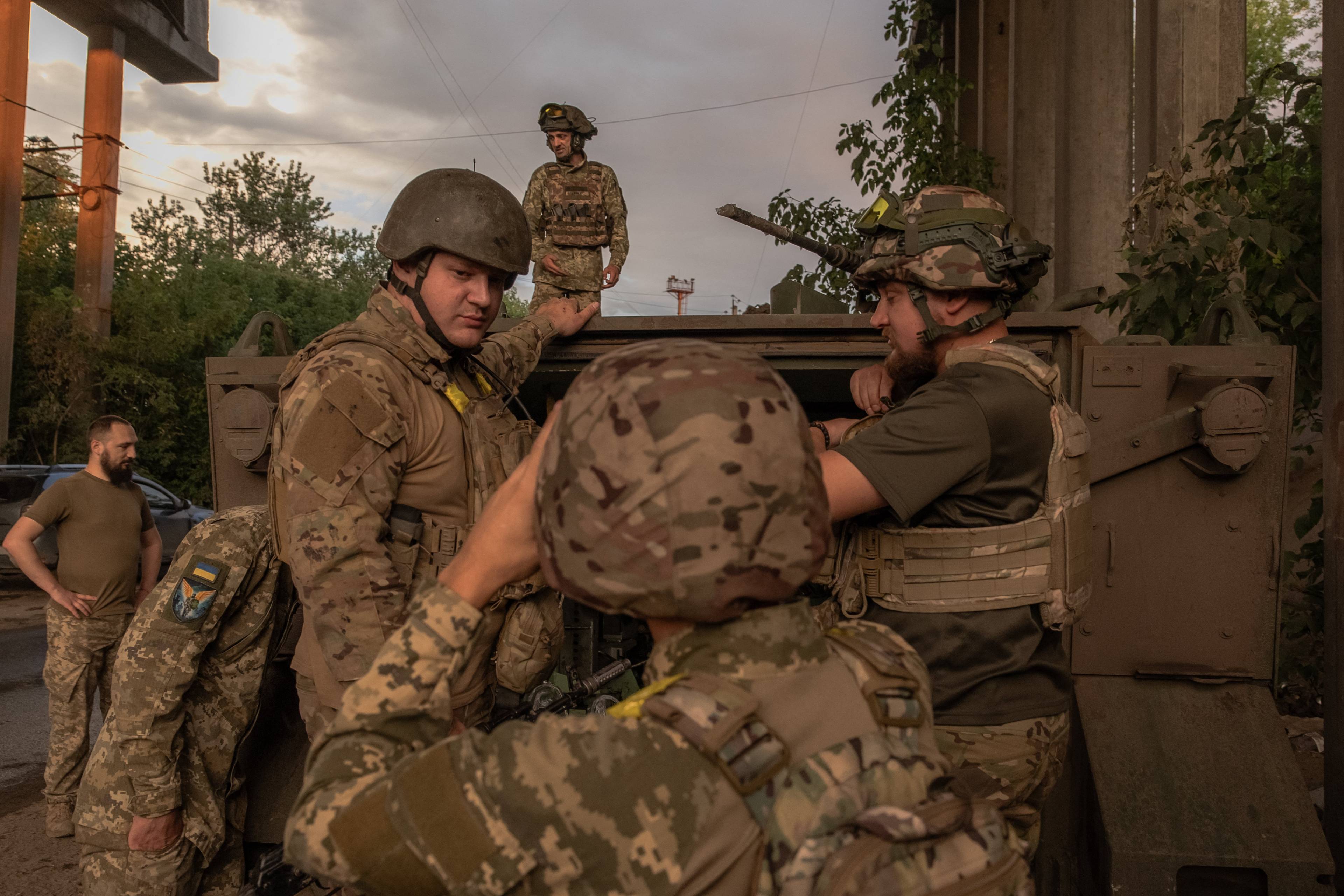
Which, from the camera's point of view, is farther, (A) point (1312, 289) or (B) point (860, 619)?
(A) point (1312, 289)

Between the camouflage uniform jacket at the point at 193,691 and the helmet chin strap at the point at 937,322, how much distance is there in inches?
76.9

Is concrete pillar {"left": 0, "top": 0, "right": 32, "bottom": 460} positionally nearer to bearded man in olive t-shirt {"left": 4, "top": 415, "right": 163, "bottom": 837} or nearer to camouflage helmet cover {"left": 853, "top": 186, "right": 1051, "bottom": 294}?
bearded man in olive t-shirt {"left": 4, "top": 415, "right": 163, "bottom": 837}

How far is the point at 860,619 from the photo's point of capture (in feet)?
7.63

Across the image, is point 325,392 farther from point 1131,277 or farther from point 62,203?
point 62,203

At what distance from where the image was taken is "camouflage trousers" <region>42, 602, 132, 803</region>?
4.66 metres

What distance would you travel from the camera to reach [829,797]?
1.13 metres

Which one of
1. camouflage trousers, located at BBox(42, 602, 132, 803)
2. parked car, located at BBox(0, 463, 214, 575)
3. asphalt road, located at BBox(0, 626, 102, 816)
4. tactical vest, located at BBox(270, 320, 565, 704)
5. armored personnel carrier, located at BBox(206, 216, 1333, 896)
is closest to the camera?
tactical vest, located at BBox(270, 320, 565, 704)

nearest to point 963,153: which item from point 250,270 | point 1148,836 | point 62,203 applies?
point 1148,836

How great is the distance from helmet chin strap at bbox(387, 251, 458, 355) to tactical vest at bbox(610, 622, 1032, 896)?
154 centimetres

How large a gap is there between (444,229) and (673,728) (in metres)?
1.74

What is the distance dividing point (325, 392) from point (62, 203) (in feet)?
77.3

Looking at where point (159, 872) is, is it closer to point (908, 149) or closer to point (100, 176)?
point (908, 149)

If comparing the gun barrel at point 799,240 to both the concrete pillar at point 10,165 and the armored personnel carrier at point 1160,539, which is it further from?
the concrete pillar at point 10,165

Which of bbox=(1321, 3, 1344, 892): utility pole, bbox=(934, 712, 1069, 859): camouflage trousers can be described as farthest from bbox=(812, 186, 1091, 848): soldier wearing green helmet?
bbox=(1321, 3, 1344, 892): utility pole
